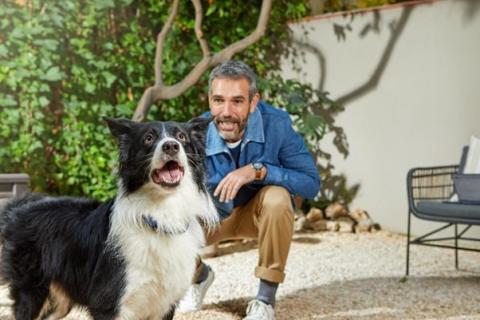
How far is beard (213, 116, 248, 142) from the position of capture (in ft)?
9.24

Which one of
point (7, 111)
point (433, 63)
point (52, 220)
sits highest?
point (433, 63)

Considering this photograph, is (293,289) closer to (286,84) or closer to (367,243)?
(367,243)

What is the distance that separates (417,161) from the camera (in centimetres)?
505

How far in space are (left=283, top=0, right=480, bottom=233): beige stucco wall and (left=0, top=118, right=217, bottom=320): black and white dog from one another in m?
2.97

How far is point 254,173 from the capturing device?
2.77 m

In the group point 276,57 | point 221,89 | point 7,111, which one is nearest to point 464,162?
point 221,89

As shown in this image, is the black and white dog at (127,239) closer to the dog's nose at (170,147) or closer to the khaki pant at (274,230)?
the dog's nose at (170,147)

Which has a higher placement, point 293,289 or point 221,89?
point 221,89

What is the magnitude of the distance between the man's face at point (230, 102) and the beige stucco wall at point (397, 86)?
2.41 m

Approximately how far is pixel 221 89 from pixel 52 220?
0.87 m

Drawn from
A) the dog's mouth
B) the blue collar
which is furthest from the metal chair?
the dog's mouth

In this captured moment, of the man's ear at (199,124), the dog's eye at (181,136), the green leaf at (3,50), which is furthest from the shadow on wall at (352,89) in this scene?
the dog's eye at (181,136)

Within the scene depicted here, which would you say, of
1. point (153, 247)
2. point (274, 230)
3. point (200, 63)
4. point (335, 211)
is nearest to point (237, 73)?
point (274, 230)

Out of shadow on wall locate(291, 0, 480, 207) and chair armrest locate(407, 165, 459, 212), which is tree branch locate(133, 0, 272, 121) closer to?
shadow on wall locate(291, 0, 480, 207)
